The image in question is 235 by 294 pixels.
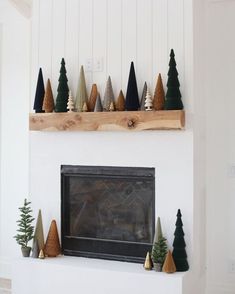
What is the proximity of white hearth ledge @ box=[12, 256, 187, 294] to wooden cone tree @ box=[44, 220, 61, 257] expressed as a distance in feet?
0.19

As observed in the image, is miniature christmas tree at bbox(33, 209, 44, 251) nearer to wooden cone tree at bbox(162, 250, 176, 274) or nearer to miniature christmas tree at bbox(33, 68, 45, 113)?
miniature christmas tree at bbox(33, 68, 45, 113)

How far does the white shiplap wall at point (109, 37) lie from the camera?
308 cm

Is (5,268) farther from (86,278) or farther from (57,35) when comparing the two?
(57,35)

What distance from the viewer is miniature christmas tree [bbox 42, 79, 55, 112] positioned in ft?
11.1

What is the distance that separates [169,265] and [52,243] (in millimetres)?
956

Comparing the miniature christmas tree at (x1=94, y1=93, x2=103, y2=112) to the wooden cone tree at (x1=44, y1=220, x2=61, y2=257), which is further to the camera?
the wooden cone tree at (x1=44, y1=220, x2=61, y2=257)

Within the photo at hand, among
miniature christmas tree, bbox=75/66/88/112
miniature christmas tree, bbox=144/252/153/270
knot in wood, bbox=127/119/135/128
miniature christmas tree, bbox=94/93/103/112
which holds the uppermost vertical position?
miniature christmas tree, bbox=75/66/88/112

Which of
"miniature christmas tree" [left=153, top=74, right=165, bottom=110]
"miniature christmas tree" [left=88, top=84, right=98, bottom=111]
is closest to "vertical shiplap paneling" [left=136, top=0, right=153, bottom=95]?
"miniature christmas tree" [left=153, top=74, right=165, bottom=110]

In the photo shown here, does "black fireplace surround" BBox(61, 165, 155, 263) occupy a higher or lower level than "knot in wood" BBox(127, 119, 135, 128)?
lower

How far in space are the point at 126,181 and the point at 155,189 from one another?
235mm

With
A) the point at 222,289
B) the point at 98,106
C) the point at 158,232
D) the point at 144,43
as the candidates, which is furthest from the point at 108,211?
the point at 144,43

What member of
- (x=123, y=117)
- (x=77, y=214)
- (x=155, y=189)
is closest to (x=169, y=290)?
(x=155, y=189)

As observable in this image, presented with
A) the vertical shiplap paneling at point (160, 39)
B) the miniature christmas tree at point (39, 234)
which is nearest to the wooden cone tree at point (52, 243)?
the miniature christmas tree at point (39, 234)

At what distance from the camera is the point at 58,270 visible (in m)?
3.17
